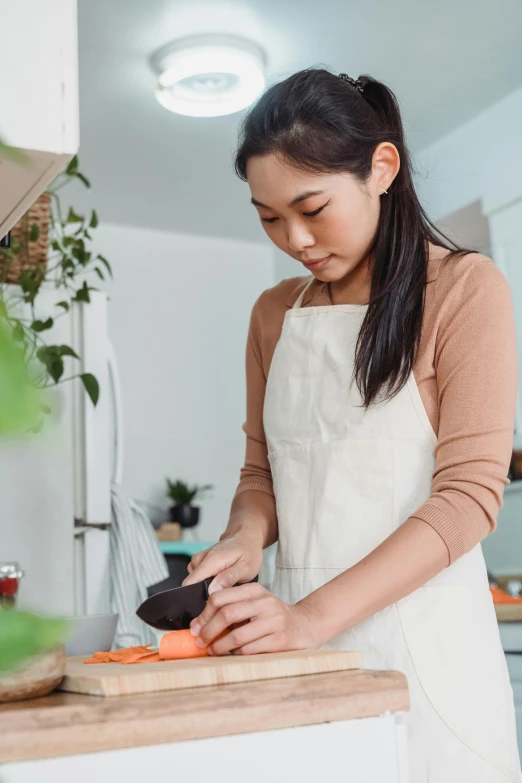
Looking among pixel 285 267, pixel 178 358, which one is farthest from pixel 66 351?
pixel 285 267

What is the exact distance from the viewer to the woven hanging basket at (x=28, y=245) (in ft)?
7.61

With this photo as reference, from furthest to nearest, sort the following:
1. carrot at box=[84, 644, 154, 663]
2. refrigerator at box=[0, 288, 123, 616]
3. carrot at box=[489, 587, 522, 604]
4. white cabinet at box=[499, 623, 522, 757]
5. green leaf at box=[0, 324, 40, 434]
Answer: refrigerator at box=[0, 288, 123, 616] < carrot at box=[489, 587, 522, 604] < white cabinet at box=[499, 623, 522, 757] < carrot at box=[84, 644, 154, 663] < green leaf at box=[0, 324, 40, 434]

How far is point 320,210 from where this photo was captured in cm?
111

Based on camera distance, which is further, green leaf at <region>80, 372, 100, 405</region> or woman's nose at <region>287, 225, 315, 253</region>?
green leaf at <region>80, 372, 100, 405</region>

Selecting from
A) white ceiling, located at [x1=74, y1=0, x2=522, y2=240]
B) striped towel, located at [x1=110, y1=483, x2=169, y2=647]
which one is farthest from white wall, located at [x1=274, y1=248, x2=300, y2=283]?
striped towel, located at [x1=110, y1=483, x2=169, y2=647]

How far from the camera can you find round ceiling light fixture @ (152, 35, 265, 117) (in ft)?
9.31

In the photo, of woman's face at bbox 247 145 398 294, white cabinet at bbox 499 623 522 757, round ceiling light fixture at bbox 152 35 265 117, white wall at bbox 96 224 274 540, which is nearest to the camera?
woman's face at bbox 247 145 398 294

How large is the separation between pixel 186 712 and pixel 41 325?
197 cm

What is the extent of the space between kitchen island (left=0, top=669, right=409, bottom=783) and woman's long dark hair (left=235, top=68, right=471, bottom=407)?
557mm

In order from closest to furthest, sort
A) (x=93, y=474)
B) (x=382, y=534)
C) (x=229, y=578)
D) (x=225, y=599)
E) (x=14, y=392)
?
(x=14, y=392) → (x=225, y=599) → (x=229, y=578) → (x=382, y=534) → (x=93, y=474)

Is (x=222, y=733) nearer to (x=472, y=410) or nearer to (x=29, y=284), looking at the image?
(x=472, y=410)

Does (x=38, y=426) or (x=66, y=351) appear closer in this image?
(x=38, y=426)

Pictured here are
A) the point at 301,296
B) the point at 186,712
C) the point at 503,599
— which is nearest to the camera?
the point at 186,712

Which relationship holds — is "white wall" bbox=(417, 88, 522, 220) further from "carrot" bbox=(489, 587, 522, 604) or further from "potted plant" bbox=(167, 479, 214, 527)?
"potted plant" bbox=(167, 479, 214, 527)
